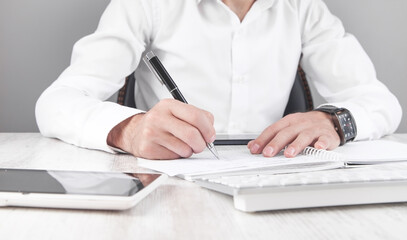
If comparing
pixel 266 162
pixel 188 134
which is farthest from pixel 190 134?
pixel 266 162

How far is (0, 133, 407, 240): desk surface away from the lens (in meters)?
0.50

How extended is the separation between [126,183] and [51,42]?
1314 mm

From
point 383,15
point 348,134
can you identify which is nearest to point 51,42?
point 348,134

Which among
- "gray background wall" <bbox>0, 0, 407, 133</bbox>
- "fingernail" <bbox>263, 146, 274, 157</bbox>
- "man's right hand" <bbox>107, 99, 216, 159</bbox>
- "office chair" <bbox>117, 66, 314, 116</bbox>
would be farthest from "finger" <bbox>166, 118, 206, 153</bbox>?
"gray background wall" <bbox>0, 0, 407, 133</bbox>

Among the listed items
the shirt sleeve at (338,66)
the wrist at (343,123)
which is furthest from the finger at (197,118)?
the shirt sleeve at (338,66)

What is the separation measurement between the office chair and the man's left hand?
58 centimetres

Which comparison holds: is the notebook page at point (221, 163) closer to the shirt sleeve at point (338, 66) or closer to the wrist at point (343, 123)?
the wrist at point (343, 123)

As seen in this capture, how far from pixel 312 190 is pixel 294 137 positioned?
41 cm

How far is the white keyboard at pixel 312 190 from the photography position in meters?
0.57

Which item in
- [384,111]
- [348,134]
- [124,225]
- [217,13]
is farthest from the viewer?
[217,13]

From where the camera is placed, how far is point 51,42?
180 cm

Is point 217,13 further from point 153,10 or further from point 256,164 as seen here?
point 256,164

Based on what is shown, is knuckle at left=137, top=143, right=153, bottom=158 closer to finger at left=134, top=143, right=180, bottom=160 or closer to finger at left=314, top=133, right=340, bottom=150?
finger at left=134, top=143, right=180, bottom=160

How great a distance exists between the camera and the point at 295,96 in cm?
170
